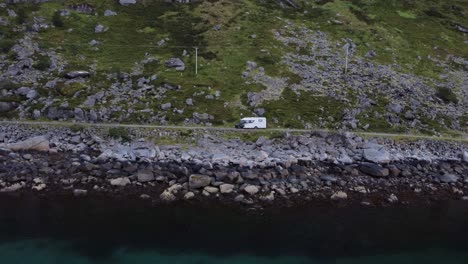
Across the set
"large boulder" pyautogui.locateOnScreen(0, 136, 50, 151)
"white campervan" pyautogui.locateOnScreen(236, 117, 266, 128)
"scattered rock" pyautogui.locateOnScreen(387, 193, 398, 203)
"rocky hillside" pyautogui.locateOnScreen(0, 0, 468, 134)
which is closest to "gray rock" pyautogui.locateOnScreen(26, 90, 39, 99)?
"rocky hillside" pyautogui.locateOnScreen(0, 0, 468, 134)

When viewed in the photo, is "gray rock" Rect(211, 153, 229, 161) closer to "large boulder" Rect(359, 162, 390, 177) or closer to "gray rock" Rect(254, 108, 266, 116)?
"gray rock" Rect(254, 108, 266, 116)

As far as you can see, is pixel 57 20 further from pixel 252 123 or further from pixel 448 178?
pixel 448 178

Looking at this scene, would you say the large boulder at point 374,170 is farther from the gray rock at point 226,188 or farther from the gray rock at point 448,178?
the gray rock at point 226,188

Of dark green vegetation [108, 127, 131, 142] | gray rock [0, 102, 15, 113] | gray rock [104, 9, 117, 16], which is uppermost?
gray rock [104, 9, 117, 16]

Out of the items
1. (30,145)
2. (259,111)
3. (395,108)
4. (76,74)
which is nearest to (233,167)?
(259,111)

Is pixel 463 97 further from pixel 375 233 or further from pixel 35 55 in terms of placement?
pixel 35 55
